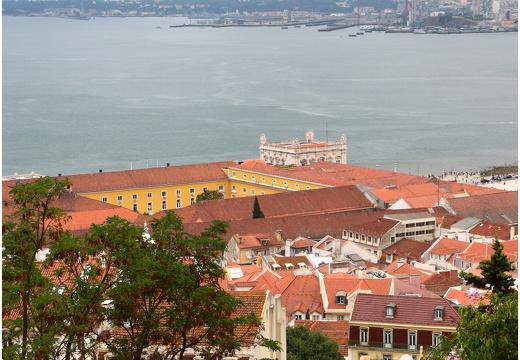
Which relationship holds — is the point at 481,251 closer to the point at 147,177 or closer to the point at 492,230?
the point at 492,230

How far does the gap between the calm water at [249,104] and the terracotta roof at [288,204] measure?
16.3 metres

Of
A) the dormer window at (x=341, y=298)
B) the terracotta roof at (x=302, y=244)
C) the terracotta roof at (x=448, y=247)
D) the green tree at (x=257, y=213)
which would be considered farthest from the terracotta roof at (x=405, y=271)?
the green tree at (x=257, y=213)

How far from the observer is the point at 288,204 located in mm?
34969

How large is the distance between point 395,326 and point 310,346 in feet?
3.38

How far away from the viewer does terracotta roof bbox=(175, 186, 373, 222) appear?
→ 33.8 meters

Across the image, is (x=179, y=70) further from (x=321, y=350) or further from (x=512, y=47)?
(x=321, y=350)

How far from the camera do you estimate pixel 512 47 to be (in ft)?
479

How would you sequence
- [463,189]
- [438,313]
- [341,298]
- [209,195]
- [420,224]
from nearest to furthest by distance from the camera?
[438,313]
[341,298]
[420,224]
[463,189]
[209,195]

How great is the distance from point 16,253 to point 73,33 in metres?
180

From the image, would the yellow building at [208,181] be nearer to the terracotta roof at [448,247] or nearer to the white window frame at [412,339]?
the terracotta roof at [448,247]

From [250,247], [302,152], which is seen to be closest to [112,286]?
[250,247]

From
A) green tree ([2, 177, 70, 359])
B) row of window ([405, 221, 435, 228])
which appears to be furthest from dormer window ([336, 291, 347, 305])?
green tree ([2, 177, 70, 359])

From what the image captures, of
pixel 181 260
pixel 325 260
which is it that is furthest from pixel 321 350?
pixel 325 260

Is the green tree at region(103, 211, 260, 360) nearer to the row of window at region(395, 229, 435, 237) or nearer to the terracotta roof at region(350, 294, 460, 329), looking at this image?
the terracotta roof at region(350, 294, 460, 329)
